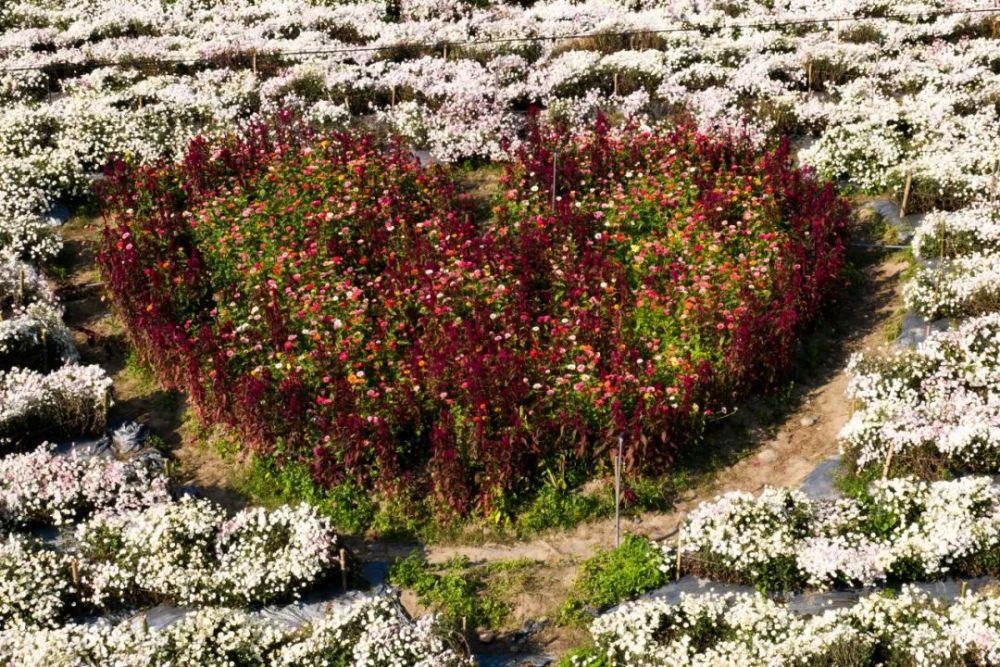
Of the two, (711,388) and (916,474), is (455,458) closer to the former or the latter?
(711,388)

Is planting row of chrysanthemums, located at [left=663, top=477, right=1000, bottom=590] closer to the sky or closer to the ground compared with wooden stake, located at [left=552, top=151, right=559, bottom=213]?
closer to the ground

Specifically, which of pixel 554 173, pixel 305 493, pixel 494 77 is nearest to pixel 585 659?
pixel 305 493

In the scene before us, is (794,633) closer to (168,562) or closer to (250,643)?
(250,643)

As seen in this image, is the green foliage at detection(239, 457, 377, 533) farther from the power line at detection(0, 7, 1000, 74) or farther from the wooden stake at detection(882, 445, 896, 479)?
the power line at detection(0, 7, 1000, 74)

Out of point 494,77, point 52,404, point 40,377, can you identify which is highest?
point 494,77

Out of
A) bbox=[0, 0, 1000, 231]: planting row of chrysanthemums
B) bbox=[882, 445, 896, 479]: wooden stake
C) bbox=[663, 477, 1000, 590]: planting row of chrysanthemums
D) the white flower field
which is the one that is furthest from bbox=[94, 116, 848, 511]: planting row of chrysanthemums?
bbox=[882, 445, 896, 479]: wooden stake

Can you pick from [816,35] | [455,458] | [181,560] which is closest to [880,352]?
[455,458]

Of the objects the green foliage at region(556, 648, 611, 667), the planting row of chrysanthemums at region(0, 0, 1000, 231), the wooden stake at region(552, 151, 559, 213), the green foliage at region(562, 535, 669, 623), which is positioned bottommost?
the green foliage at region(556, 648, 611, 667)
